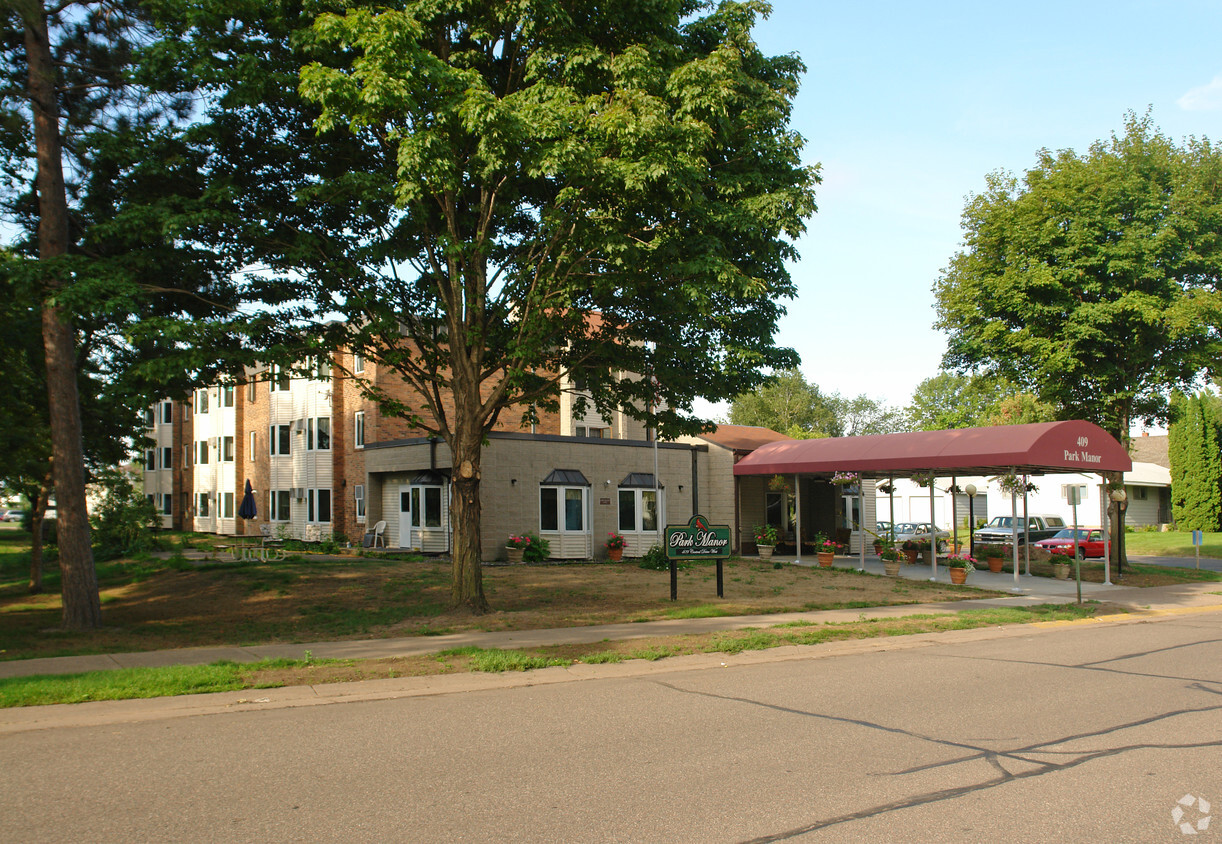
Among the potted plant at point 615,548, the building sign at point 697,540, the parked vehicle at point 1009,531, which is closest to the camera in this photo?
the building sign at point 697,540

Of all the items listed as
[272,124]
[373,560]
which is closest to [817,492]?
[373,560]

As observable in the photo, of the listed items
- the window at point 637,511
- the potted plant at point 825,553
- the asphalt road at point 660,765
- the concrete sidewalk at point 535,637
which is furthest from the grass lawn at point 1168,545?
the asphalt road at point 660,765

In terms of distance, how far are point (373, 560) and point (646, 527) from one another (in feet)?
31.6

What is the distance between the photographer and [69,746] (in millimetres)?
7008

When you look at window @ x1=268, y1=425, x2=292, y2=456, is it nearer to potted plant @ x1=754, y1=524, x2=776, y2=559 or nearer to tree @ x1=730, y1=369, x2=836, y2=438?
potted plant @ x1=754, y1=524, x2=776, y2=559

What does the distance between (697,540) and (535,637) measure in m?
5.55

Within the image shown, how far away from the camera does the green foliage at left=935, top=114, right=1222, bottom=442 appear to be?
76.7ft

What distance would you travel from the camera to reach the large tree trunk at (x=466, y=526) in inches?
597

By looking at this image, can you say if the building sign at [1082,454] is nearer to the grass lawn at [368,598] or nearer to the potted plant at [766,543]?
the grass lawn at [368,598]

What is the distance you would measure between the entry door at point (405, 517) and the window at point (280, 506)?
11142 mm

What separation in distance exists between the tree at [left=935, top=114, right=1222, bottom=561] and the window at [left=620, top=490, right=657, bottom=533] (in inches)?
455

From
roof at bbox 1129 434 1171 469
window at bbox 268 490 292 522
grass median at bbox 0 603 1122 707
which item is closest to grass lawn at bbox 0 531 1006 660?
grass median at bbox 0 603 1122 707

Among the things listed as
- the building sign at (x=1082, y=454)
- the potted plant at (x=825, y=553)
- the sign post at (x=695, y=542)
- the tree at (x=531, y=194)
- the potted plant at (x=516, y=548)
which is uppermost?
the tree at (x=531, y=194)

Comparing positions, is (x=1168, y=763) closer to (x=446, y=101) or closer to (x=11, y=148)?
(x=446, y=101)
